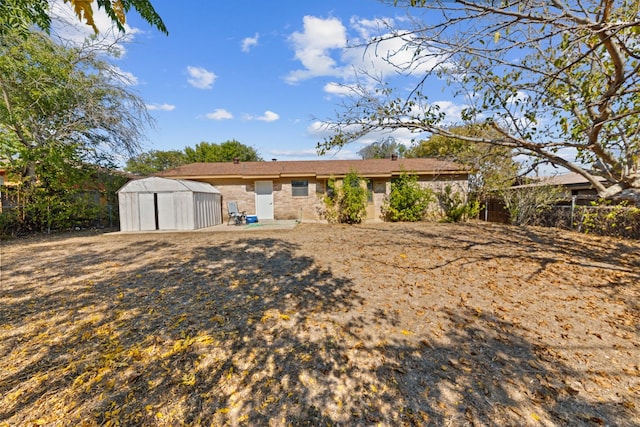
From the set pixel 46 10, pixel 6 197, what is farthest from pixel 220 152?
pixel 46 10

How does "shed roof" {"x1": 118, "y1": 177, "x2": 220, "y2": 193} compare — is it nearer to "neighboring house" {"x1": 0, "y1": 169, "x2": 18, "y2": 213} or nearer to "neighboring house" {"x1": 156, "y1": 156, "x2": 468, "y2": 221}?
"neighboring house" {"x1": 156, "y1": 156, "x2": 468, "y2": 221}

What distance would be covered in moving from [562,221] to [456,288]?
9.31 metres

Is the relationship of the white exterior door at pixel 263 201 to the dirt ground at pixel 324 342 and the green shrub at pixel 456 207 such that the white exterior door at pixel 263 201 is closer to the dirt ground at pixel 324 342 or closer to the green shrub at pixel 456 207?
the dirt ground at pixel 324 342

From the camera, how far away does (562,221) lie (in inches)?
419

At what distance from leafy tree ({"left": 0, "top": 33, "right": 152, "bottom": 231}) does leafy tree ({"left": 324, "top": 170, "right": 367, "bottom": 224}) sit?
10.3m

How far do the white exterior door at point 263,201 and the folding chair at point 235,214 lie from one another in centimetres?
104

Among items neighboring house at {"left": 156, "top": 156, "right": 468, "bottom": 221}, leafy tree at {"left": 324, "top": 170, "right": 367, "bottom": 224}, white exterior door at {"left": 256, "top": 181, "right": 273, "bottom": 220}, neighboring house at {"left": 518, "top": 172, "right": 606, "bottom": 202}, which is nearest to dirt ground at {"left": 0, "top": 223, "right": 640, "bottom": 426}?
neighboring house at {"left": 518, "top": 172, "right": 606, "bottom": 202}

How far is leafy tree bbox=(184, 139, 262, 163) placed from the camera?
118ft

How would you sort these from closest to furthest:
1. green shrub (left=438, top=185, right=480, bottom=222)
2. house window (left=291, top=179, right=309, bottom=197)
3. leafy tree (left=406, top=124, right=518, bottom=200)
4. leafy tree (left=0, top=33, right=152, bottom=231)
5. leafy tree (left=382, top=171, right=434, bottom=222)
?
leafy tree (left=406, top=124, right=518, bottom=200) → leafy tree (left=0, top=33, right=152, bottom=231) → green shrub (left=438, top=185, right=480, bottom=222) → leafy tree (left=382, top=171, right=434, bottom=222) → house window (left=291, top=179, right=309, bottom=197)

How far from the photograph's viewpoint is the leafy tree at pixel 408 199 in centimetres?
1382

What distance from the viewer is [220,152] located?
36.6 m

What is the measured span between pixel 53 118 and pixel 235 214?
8.38m

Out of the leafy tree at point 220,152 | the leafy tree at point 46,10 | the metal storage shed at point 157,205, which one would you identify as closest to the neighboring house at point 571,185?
the leafy tree at point 46,10

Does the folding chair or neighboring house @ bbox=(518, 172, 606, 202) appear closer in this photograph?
neighboring house @ bbox=(518, 172, 606, 202)
